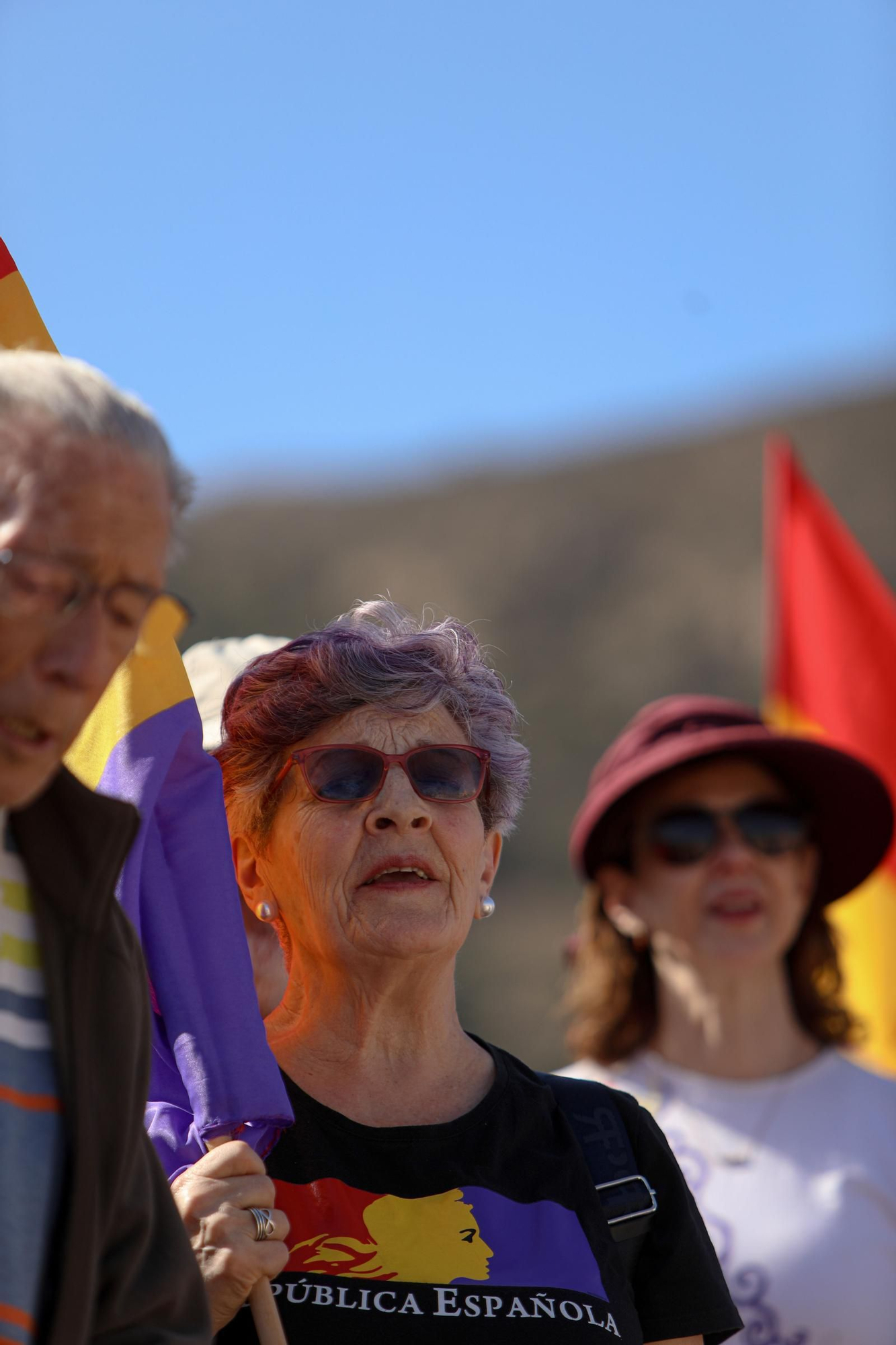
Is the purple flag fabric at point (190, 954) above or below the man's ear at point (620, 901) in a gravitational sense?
above

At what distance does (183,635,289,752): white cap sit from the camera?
259 cm

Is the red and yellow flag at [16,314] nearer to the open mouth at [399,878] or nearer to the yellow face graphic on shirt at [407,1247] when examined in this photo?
the open mouth at [399,878]

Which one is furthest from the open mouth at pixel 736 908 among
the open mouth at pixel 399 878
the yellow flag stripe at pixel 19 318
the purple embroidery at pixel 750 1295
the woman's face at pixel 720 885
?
the yellow flag stripe at pixel 19 318

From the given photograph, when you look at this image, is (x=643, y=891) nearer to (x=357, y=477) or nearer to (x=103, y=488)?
(x=103, y=488)

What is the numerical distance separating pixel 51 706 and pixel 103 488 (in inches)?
7.1

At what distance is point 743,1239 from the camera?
316cm

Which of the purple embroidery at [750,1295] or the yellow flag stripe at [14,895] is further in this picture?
the purple embroidery at [750,1295]

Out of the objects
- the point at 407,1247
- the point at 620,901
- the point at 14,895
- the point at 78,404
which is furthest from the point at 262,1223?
the point at 620,901

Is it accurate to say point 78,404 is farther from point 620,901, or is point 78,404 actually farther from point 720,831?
point 620,901

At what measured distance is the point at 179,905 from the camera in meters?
1.97

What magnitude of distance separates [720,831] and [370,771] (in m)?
1.65

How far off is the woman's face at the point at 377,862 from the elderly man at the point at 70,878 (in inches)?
31.0

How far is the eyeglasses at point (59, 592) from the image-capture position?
1.30m

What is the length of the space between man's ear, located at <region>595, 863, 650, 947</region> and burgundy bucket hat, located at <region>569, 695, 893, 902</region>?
34mm
